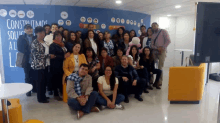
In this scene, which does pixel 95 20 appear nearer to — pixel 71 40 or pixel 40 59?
pixel 71 40

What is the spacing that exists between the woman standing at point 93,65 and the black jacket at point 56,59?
57 centimetres

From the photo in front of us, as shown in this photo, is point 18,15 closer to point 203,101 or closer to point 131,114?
point 131,114

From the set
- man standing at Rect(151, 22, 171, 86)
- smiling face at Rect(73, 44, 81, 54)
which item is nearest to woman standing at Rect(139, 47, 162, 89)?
man standing at Rect(151, 22, 171, 86)

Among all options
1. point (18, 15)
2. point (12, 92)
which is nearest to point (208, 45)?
point (12, 92)

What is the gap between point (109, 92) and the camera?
11.1 feet

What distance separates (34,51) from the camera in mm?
3248

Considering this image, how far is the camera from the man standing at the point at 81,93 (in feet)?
9.78

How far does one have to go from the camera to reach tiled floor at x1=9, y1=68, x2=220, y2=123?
2852 mm

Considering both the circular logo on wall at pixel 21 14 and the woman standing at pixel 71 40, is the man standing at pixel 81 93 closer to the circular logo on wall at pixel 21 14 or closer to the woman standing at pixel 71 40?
the woman standing at pixel 71 40

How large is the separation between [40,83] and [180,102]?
9.78 ft

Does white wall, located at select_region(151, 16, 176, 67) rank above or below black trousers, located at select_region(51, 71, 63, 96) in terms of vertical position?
above

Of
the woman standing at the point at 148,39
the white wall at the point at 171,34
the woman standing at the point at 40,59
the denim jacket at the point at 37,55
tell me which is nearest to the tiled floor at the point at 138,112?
the woman standing at the point at 40,59

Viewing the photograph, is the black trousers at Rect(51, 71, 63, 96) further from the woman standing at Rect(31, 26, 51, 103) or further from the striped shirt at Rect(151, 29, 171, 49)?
the striped shirt at Rect(151, 29, 171, 49)

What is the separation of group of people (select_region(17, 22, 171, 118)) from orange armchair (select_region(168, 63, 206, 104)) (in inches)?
25.6
